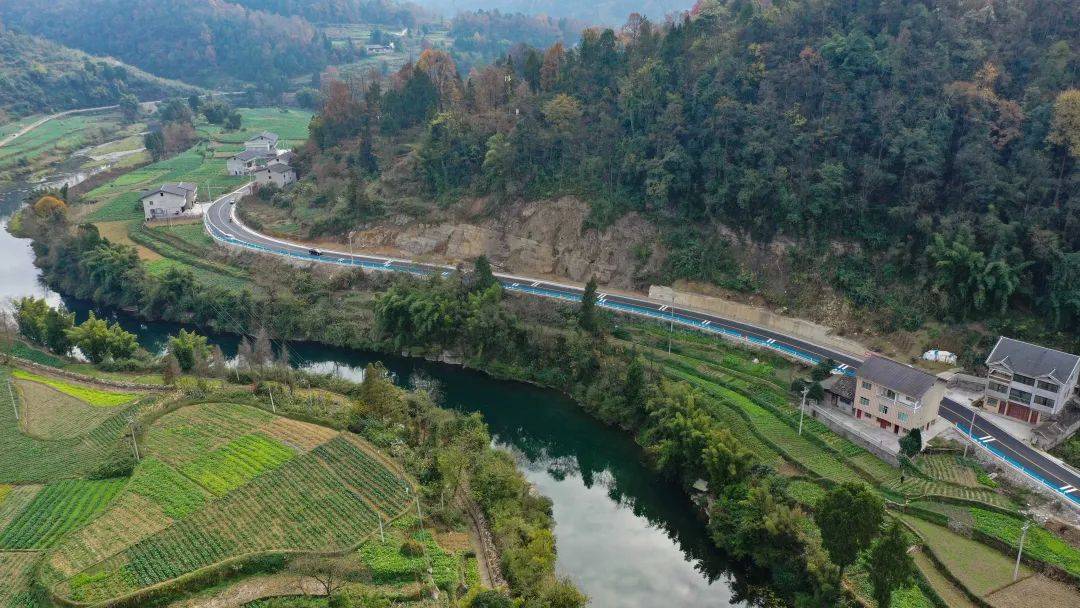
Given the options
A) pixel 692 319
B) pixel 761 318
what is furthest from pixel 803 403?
pixel 692 319

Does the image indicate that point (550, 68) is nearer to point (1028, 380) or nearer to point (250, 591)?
point (1028, 380)

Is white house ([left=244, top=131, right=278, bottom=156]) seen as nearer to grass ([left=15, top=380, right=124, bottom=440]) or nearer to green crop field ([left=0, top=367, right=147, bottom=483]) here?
grass ([left=15, top=380, right=124, bottom=440])

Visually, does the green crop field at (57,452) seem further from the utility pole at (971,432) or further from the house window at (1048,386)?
the house window at (1048,386)

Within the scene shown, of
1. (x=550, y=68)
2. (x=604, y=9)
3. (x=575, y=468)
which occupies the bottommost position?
(x=575, y=468)

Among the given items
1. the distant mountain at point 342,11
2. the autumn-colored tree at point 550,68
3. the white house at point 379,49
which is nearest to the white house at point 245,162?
the autumn-colored tree at point 550,68

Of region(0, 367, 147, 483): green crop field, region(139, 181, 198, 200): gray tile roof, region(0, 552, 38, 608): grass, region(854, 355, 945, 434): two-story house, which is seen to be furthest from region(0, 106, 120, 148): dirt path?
region(854, 355, 945, 434): two-story house

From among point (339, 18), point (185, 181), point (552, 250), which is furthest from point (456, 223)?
point (339, 18)

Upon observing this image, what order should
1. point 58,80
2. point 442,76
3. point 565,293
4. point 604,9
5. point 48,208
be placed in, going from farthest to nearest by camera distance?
point 604,9 < point 58,80 < point 442,76 < point 48,208 < point 565,293

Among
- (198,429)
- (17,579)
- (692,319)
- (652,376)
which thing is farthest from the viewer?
(692,319)
